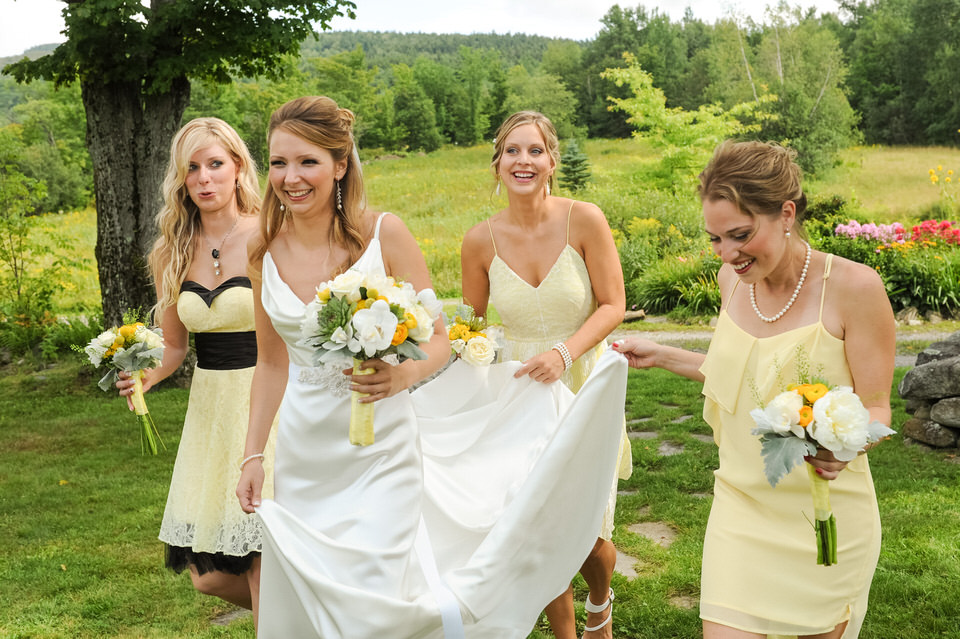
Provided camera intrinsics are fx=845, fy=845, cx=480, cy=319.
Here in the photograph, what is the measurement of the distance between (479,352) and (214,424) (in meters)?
1.37

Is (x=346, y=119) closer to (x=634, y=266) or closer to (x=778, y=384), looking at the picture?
(x=778, y=384)

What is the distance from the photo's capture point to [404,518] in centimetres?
310

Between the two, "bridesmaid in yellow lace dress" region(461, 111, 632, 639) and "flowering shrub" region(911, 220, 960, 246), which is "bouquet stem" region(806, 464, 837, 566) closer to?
"bridesmaid in yellow lace dress" region(461, 111, 632, 639)

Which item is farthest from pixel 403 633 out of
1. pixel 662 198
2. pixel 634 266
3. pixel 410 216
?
pixel 410 216

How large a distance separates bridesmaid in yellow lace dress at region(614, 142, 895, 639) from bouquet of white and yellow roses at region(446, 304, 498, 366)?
55.6 inches

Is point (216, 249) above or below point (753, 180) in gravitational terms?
below

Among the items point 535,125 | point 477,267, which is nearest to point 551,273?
point 477,267

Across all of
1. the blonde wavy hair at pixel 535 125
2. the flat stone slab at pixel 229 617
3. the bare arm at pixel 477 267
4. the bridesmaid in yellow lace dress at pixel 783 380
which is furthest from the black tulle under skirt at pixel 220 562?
the blonde wavy hair at pixel 535 125

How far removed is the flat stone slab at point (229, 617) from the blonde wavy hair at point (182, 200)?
7.55 feet

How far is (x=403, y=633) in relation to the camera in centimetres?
288

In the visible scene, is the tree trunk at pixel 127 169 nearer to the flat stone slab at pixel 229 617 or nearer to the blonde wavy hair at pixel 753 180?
the flat stone slab at pixel 229 617

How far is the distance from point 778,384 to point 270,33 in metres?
9.78

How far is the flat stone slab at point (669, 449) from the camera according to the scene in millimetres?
8648

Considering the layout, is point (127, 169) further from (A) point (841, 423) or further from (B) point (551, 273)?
(A) point (841, 423)
